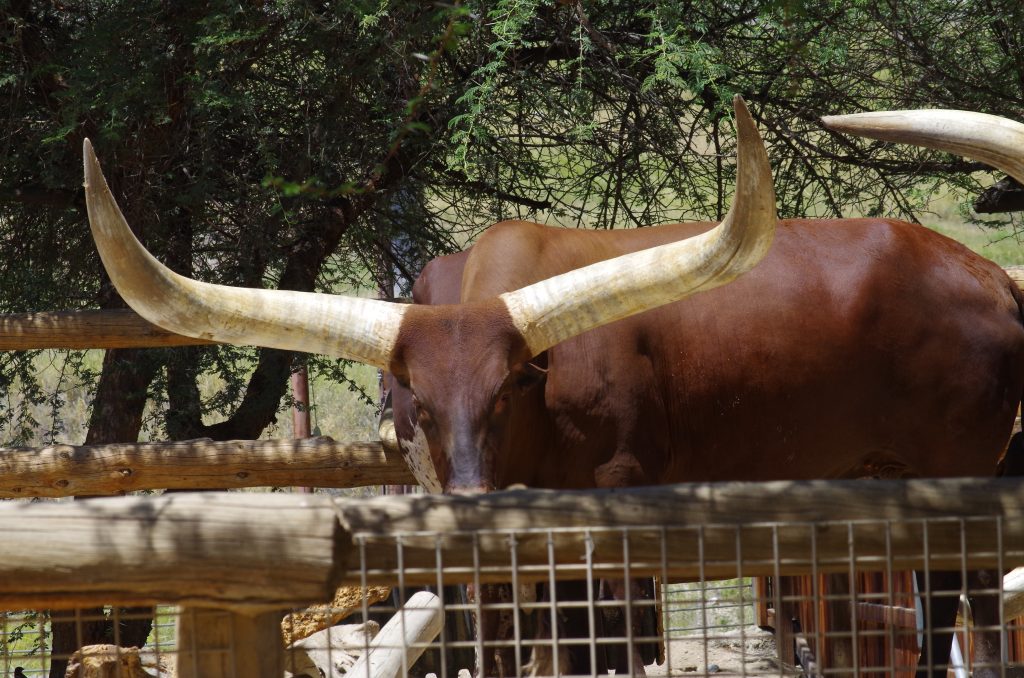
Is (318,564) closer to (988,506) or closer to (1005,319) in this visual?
(988,506)

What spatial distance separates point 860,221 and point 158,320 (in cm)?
231

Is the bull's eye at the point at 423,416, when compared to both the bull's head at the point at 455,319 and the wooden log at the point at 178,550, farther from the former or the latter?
A: the wooden log at the point at 178,550

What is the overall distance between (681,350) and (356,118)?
86.3 inches

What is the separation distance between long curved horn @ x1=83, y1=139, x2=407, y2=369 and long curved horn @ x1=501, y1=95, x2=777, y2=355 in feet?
1.25

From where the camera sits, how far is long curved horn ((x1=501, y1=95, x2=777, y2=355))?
2785 mm

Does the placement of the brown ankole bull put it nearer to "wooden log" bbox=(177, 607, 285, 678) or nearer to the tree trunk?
"wooden log" bbox=(177, 607, 285, 678)

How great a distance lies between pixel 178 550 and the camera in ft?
5.50

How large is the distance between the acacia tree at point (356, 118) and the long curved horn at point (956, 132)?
66.6 inches

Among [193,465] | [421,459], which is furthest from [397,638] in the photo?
[193,465]

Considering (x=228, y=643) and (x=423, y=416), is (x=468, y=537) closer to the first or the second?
(x=228, y=643)

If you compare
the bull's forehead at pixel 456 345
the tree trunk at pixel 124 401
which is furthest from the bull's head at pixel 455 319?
the tree trunk at pixel 124 401

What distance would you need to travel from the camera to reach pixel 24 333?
179 inches

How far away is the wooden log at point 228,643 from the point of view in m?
1.77

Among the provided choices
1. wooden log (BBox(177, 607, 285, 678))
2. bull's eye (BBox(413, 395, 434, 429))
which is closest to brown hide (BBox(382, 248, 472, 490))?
bull's eye (BBox(413, 395, 434, 429))
